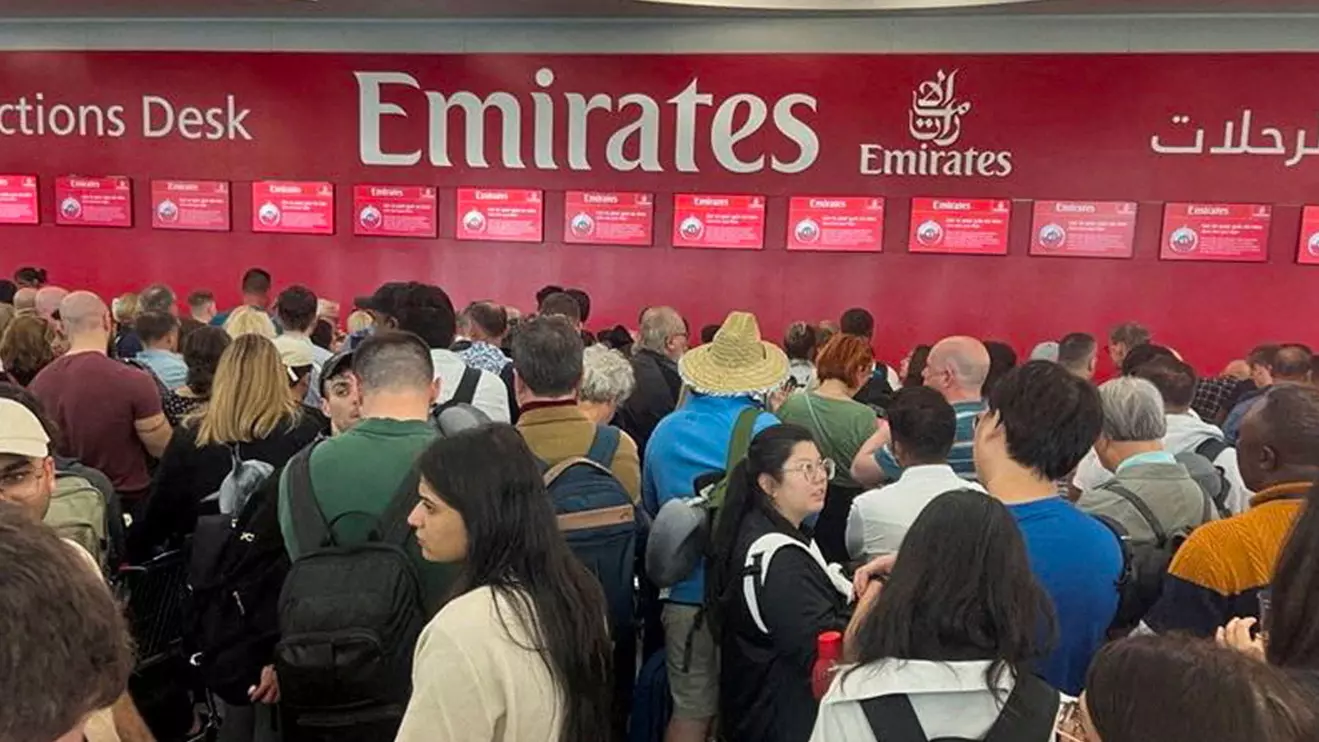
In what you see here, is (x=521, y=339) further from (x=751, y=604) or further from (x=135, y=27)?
(x=135, y=27)

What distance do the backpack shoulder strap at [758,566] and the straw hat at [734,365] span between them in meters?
0.80

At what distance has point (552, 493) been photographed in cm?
239

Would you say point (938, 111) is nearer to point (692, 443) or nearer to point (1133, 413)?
point (1133, 413)

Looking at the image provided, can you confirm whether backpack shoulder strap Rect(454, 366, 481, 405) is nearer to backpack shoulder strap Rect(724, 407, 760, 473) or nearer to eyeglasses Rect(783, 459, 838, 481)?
backpack shoulder strap Rect(724, 407, 760, 473)

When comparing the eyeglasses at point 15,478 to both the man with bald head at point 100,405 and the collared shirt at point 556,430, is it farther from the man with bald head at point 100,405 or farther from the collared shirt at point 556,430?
the man with bald head at point 100,405

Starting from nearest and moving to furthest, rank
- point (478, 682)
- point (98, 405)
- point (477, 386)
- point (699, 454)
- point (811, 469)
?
point (478, 682) < point (811, 469) < point (699, 454) < point (98, 405) < point (477, 386)

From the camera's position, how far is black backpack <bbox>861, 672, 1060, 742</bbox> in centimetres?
141

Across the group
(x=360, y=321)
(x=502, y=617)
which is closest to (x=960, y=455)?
(x=502, y=617)

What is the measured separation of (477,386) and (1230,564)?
93.4 inches

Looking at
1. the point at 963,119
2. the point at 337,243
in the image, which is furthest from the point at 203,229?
the point at 963,119

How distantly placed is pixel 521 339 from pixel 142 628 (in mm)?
1438

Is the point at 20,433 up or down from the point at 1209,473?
up

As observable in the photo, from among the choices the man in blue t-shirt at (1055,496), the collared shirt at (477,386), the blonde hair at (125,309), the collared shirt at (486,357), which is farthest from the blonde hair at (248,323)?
the man in blue t-shirt at (1055,496)

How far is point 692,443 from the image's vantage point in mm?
2920
